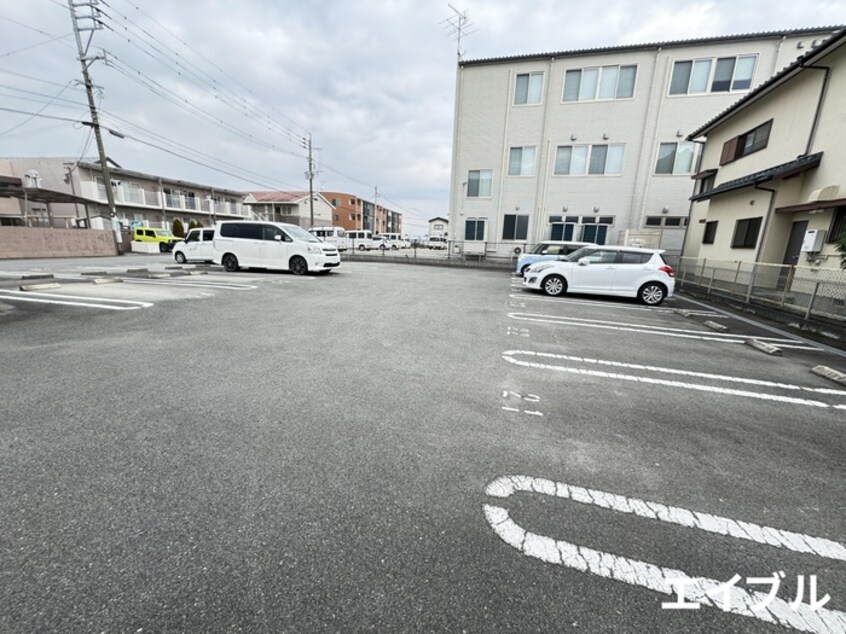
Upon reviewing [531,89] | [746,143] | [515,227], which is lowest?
[515,227]

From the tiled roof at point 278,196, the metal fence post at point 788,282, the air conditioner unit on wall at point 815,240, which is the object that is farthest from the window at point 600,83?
the tiled roof at point 278,196

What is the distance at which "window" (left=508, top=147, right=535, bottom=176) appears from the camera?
57.4ft

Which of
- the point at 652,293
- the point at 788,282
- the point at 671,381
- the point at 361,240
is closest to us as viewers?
the point at 671,381

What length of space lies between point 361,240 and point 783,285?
3151 centimetres

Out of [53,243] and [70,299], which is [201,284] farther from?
[53,243]

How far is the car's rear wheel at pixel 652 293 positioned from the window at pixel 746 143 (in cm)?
660

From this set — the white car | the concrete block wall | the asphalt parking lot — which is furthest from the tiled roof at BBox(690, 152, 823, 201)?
the concrete block wall

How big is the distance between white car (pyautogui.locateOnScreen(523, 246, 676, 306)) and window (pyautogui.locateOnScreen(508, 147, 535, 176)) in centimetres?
1043

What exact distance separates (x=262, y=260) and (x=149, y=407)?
9.65m

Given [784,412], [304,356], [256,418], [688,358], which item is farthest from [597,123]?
[256,418]

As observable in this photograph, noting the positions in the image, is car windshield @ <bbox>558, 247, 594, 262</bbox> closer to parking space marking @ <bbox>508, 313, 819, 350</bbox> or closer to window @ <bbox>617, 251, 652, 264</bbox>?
window @ <bbox>617, 251, 652, 264</bbox>

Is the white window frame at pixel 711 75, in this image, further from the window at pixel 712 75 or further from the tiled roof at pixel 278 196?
the tiled roof at pixel 278 196

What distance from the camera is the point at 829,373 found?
12.8 ft

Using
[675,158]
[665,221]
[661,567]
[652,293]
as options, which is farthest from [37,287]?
[675,158]
